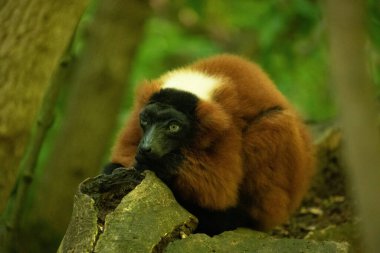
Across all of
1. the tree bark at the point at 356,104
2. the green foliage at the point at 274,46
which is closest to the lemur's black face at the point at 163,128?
the green foliage at the point at 274,46

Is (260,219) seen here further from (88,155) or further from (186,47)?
(186,47)

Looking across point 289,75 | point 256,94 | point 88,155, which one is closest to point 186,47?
point 289,75

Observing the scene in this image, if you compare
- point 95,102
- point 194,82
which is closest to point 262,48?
point 95,102

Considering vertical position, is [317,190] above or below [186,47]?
below

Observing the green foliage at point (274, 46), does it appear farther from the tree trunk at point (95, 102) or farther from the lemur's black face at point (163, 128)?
the lemur's black face at point (163, 128)

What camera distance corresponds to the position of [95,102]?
6.27 meters

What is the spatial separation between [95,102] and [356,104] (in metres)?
5.48

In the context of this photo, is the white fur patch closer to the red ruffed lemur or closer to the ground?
the red ruffed lemur

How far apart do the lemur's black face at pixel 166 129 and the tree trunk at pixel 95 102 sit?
210 cm

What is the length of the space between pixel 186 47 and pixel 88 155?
3.27 meters

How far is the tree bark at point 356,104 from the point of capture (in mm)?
933

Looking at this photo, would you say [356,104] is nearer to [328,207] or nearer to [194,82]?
[194,82]

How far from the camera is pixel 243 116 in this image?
4.41 metres

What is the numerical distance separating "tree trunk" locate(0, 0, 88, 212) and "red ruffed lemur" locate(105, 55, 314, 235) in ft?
2.30
